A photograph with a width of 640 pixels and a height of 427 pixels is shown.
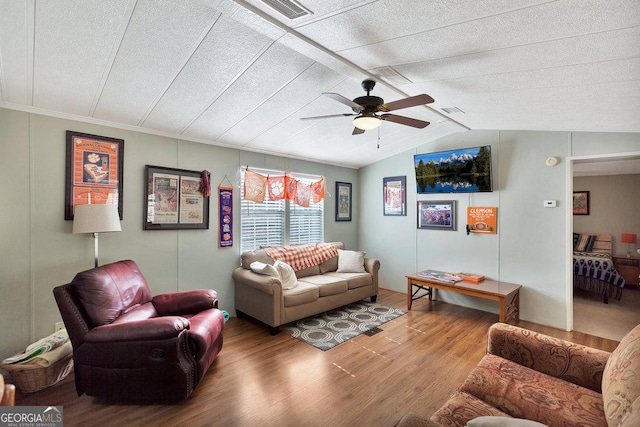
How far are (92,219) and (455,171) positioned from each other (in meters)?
4.61

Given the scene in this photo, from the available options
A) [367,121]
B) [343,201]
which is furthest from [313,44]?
[343,201]

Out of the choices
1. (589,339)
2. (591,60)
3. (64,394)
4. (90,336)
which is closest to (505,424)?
(591,60)

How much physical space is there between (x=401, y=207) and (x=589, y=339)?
2953 millimetres

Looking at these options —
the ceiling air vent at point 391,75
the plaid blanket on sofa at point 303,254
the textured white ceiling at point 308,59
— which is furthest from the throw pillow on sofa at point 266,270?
Result: the ceiling air vent at point 391,75

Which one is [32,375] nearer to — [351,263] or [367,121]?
[367,121]

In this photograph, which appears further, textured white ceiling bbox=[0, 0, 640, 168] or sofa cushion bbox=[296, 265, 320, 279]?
sofa cushion bbox=[296, 265, 320, 279]

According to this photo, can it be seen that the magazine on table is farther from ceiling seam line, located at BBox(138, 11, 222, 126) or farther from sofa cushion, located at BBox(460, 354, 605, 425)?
ceiling seam line, located at BBox(138, 11, 222, 126)

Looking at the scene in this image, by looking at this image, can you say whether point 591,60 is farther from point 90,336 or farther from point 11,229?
point 11,229

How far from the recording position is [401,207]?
17.2ft

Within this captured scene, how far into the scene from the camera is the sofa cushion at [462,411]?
1395mm

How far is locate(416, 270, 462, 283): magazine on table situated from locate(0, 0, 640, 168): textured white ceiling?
86.8 inches

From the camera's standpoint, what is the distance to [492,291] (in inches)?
142

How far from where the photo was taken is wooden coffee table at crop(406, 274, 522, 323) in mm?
3549

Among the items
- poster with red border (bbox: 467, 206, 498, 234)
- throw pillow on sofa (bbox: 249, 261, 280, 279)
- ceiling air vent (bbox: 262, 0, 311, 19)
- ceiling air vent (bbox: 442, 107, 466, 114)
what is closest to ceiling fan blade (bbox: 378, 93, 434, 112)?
ceiling air vent (bbox: 262, 0, 311, 19)
